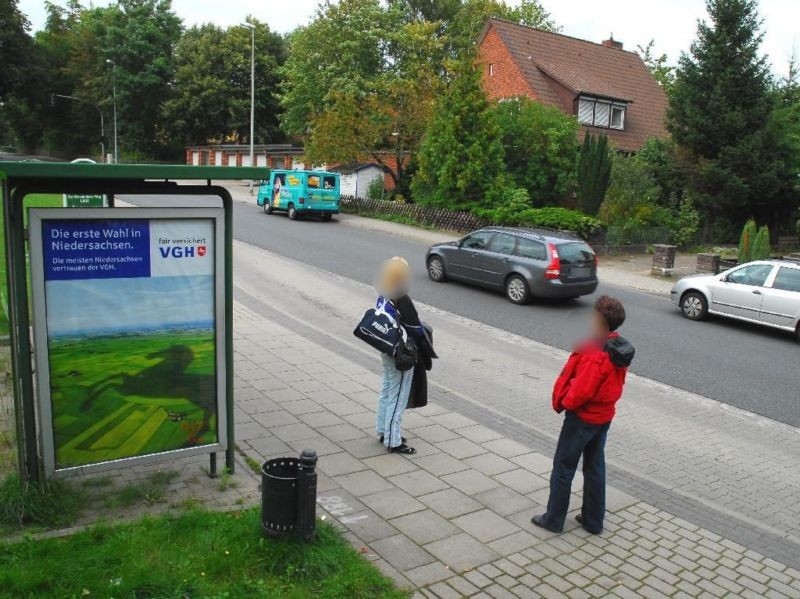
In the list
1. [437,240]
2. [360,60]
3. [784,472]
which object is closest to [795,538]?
[784,472]

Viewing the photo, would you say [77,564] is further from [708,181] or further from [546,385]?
[708,181]

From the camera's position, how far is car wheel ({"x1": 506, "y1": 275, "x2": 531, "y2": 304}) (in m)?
15.1

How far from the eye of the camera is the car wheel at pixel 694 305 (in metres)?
14.8

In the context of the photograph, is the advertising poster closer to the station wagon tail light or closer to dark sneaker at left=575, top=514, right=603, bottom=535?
dark sneaker at left=575, top=514, right=603, bottom=535

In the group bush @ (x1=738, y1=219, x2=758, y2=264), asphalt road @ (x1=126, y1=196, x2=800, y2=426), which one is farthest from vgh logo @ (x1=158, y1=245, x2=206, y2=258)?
bush @ (x1=738, y1=219, x2=758, y2=264)

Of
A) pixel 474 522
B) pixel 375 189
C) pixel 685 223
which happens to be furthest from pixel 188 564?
pixel 375 189

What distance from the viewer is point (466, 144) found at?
26484mm

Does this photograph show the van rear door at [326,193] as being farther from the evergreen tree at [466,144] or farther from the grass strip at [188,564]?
the grass strip at [188,564]

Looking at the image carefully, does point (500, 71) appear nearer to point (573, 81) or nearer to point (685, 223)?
point (573, 81)

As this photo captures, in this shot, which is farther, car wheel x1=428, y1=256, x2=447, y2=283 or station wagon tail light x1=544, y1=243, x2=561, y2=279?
car wheel x1=428, y1=256, x2=447, y2=283

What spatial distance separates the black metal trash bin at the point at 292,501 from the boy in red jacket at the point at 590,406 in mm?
1794

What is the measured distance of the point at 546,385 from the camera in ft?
31.1

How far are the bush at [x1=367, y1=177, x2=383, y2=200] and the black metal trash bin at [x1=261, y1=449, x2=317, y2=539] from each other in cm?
3023

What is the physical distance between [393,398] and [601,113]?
109ft
